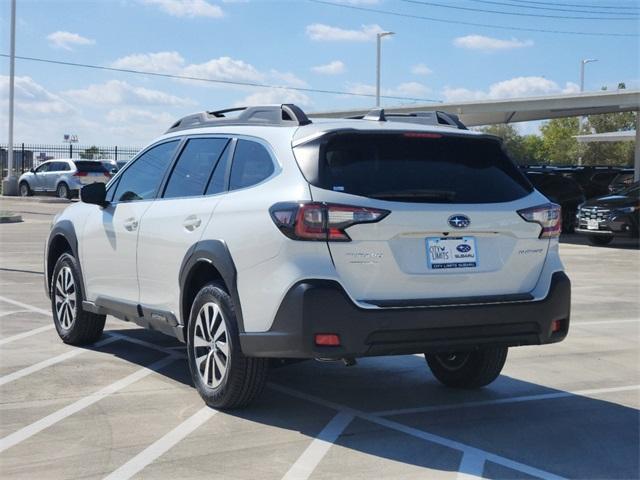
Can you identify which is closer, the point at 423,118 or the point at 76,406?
the point at 76,406

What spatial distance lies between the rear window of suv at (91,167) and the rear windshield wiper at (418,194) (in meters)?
31.7

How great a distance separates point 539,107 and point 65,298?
886 inches

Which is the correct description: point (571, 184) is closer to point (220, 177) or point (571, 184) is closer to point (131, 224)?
point (131, 224)

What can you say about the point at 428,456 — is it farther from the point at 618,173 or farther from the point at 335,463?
the point at 618,173

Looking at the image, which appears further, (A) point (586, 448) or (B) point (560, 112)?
(B) point (560, 112)

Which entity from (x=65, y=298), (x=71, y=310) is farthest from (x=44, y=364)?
(x=65, y=298)

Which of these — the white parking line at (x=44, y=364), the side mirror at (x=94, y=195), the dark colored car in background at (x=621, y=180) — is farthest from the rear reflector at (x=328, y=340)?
the dark colored car in background at (x=621, y=180)

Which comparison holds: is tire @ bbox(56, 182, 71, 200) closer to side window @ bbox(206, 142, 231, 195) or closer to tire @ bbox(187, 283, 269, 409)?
side window @ bbox(206, 142, 231, 195)

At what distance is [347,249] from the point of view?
5.23 metres

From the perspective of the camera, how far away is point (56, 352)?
778cm

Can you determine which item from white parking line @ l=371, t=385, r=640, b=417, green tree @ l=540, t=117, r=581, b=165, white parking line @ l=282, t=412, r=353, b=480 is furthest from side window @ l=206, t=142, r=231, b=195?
green tree @ l=540, t=117, r=581, b=165

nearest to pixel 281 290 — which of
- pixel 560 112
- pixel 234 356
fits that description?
pixel 234 356

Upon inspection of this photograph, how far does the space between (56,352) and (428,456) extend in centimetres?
383

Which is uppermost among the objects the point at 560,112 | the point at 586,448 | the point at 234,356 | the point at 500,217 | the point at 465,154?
the point at 560,112
